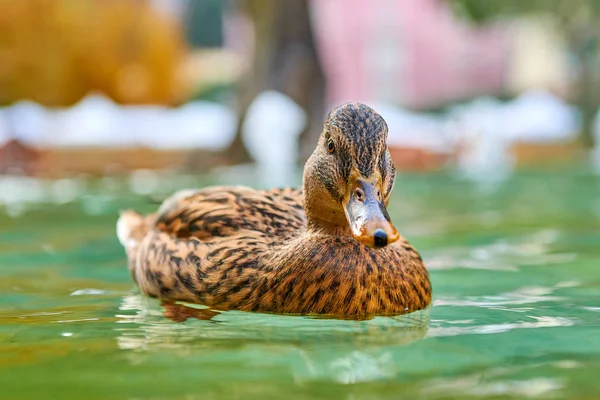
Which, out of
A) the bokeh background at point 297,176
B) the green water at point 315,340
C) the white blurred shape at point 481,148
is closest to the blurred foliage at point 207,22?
the bokeh background at point 297,176

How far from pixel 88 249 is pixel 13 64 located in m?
11.7

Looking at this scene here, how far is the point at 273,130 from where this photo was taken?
58.5ft

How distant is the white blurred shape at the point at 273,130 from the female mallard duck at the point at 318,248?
12282 mm

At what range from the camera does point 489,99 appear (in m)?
29.2

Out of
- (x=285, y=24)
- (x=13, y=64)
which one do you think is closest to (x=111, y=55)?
(x=13, y=64)

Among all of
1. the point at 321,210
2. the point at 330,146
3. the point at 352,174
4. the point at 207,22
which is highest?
the point at 207,22

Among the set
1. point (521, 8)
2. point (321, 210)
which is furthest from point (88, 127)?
point (321, 210)

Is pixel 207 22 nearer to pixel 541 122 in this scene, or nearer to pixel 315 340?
pixel 541 122

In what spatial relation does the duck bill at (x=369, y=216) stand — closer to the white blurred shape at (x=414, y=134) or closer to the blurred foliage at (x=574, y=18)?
the white blurred shape at (x=414, y=134)

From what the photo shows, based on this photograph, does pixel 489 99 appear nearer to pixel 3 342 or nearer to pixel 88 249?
pixel 88 249

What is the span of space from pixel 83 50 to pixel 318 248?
1553cm

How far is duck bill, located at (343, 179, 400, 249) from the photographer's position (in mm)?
3941

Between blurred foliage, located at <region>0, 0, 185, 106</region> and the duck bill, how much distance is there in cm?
1504

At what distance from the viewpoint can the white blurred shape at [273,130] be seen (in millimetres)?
17859
